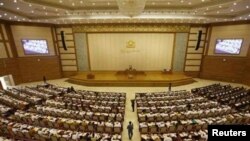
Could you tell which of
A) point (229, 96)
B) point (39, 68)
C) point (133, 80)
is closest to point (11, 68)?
point (39, 68)

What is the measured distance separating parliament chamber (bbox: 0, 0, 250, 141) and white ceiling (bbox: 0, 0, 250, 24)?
0.08m

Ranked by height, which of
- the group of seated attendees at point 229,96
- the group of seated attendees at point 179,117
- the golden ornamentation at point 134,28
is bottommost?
the group of seated attendees at point 229,96

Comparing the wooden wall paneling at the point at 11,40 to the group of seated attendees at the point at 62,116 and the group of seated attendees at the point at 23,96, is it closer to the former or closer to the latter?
the group of seated attendees at the point at 23,96

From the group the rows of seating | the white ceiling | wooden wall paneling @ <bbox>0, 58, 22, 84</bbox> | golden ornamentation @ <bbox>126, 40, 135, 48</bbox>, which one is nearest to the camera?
the rows of seating

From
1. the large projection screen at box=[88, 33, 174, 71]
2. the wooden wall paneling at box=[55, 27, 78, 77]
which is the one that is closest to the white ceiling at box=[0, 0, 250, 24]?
the wooden wall paneling at box=[55, 27, 78, 77]

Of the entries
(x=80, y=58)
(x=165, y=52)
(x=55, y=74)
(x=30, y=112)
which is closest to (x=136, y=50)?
(x=165, y=52)

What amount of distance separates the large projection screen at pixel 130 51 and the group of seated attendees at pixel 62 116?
8914 mm

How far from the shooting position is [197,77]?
74.7ft

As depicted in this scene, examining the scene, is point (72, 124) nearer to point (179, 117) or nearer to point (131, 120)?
point (131, 120)

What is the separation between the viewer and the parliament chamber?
942 centimetres

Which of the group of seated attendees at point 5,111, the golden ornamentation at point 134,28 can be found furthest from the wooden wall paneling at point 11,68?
the group of seated attendees at point 5,111

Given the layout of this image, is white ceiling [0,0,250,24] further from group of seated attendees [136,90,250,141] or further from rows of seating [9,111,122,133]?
rows of seating [9,111,122,133]

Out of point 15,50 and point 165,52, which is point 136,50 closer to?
point 165,52

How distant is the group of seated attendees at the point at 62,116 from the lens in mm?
8438
